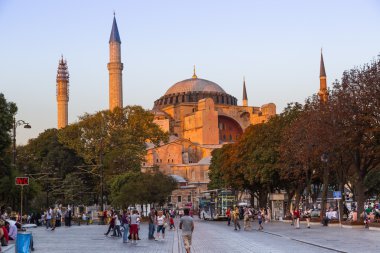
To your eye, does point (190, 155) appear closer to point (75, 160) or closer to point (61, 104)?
point (61, 104)

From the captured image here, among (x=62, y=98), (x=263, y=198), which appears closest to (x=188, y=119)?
(x=62, y=98)

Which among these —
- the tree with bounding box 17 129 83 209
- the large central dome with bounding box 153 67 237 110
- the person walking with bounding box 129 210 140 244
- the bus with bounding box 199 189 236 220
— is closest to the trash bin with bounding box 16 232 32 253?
the person walking with bounding box 129 210 140 244

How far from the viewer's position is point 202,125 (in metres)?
138

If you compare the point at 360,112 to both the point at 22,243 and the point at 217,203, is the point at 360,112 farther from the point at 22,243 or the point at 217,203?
the point at 217,203

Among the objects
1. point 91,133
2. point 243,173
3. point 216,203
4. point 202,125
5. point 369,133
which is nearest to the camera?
point 369,133

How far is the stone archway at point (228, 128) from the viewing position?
147750mm

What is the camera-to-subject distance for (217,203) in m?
65.9

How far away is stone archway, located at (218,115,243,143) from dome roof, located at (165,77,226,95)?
13530 mm

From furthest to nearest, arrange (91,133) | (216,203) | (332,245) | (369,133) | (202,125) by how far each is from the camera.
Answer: (202,125) → (91,133) → (216,203) → (369,133) → (332,245)

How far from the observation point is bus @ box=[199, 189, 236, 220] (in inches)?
2491

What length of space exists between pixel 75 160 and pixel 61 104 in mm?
45448

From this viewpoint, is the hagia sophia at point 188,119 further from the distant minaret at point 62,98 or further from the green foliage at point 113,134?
the green foliage at point 113,134

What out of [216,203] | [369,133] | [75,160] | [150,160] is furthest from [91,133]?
[369,133]

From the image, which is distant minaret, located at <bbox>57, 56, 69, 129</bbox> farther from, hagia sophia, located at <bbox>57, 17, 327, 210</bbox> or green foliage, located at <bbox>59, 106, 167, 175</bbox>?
green foliage, located at <bbox>59, 106, 167, 175</bbox>
